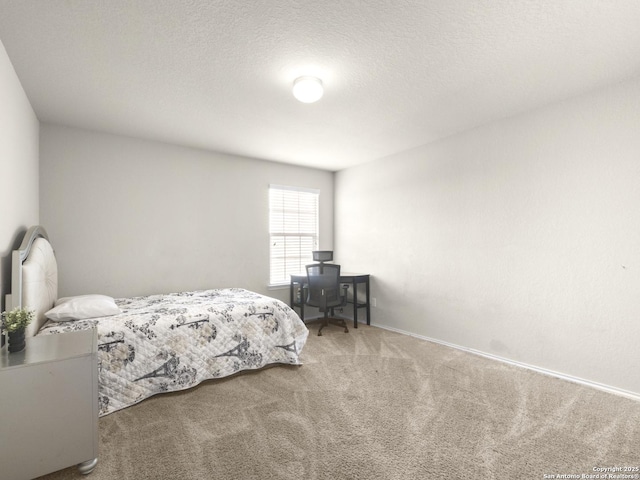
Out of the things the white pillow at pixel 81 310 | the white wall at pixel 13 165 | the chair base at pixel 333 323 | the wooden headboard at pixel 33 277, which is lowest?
the chair base at pixel 333 323

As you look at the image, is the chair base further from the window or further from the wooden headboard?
the wooden headboard

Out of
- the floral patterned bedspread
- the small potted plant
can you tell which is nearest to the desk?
the floral patterned bedspread

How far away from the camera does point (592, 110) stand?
8.67ft

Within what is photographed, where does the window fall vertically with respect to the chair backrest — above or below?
above

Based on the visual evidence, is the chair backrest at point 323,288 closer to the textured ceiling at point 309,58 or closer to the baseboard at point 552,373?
the baseboard at point 552,373

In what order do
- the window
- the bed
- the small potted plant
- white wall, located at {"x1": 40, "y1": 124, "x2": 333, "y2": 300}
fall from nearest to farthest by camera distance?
the small potted plant
the bed
white wall, located at {"x1": 40, "y1": 124, "x2": 333, "y2": 300}
the window

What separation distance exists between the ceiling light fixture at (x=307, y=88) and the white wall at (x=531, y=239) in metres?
2.01

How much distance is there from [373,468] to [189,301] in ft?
7.73

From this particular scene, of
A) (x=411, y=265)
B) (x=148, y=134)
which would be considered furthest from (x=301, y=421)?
(x=148, y=134)

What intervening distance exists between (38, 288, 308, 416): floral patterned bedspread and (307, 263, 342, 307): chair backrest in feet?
3.21

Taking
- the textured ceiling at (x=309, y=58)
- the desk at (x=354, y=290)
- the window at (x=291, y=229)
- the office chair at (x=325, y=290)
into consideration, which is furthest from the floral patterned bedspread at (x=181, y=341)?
the textured ceiling at (x=309, y=58)

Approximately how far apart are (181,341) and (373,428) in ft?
5.42

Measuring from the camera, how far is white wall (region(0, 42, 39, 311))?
2018mm

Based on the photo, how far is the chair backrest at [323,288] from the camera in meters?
4.23
